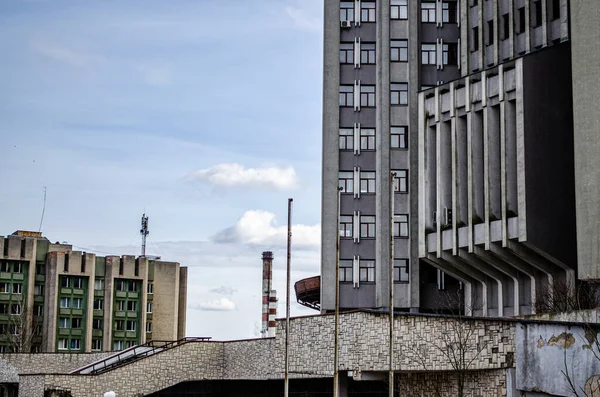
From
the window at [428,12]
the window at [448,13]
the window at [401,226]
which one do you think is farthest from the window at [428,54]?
the window at [401,226]

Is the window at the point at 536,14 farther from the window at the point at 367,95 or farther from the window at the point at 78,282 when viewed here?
the window at the point at 78,282

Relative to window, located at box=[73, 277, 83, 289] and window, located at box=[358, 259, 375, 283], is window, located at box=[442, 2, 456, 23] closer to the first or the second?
window, located at box=[358, 259, 375, 283]

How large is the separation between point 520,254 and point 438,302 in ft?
37.3

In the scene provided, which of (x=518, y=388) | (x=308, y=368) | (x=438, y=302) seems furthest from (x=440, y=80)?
(x=518, y=388)

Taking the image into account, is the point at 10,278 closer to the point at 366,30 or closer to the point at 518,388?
the point at 366,30

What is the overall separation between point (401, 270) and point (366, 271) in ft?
7.76

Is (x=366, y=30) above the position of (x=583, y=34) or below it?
above

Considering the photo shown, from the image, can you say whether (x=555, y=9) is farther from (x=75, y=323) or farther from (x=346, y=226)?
(x=75, y=323)

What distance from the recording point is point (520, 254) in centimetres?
5806

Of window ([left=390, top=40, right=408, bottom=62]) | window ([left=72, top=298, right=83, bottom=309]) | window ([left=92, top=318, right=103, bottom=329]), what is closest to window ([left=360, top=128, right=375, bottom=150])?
window ([left=390, top=40, right=408, bottom=62])

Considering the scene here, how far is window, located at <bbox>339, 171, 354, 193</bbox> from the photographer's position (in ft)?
231

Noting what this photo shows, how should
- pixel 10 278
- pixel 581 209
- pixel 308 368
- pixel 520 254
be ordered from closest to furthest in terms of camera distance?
pixel 308 368 < pixel 581 209 < pixel 520 254 < pixel 10 278

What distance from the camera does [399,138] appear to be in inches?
2778

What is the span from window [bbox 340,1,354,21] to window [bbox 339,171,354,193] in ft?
35.5
